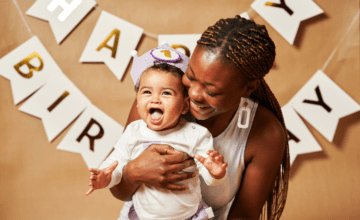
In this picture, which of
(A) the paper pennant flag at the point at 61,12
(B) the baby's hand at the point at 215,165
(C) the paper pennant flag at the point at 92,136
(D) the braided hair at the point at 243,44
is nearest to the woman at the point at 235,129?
(D) the braided hair at the point at 243,44

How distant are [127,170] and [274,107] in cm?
52

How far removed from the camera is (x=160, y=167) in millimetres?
887

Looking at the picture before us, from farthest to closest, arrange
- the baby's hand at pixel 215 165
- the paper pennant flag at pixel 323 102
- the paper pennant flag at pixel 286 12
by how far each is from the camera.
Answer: the paper pennant flag at pixel 323 102 → the paper pennant flag at pixel 286 12 → the baby's hand at pixel 215 165

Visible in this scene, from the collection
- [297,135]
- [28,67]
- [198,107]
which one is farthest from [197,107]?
[28,67]

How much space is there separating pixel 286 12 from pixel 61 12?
3.40ft

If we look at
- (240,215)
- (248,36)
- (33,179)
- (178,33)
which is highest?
(248,36)

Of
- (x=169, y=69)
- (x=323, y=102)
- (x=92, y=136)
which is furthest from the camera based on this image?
(x=92, y=136)

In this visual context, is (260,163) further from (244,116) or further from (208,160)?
(208,160)

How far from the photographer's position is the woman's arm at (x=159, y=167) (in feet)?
2.88

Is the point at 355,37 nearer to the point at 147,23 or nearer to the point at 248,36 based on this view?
the point at 147,23

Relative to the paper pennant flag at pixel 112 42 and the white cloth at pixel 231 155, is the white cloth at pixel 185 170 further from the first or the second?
the paper pennant flag at pixel 112 42

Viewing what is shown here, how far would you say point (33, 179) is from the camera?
74.7 inches

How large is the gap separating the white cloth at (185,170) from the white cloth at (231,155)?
16 cm

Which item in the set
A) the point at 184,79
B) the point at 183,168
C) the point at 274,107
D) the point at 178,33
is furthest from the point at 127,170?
the point at 178,33
